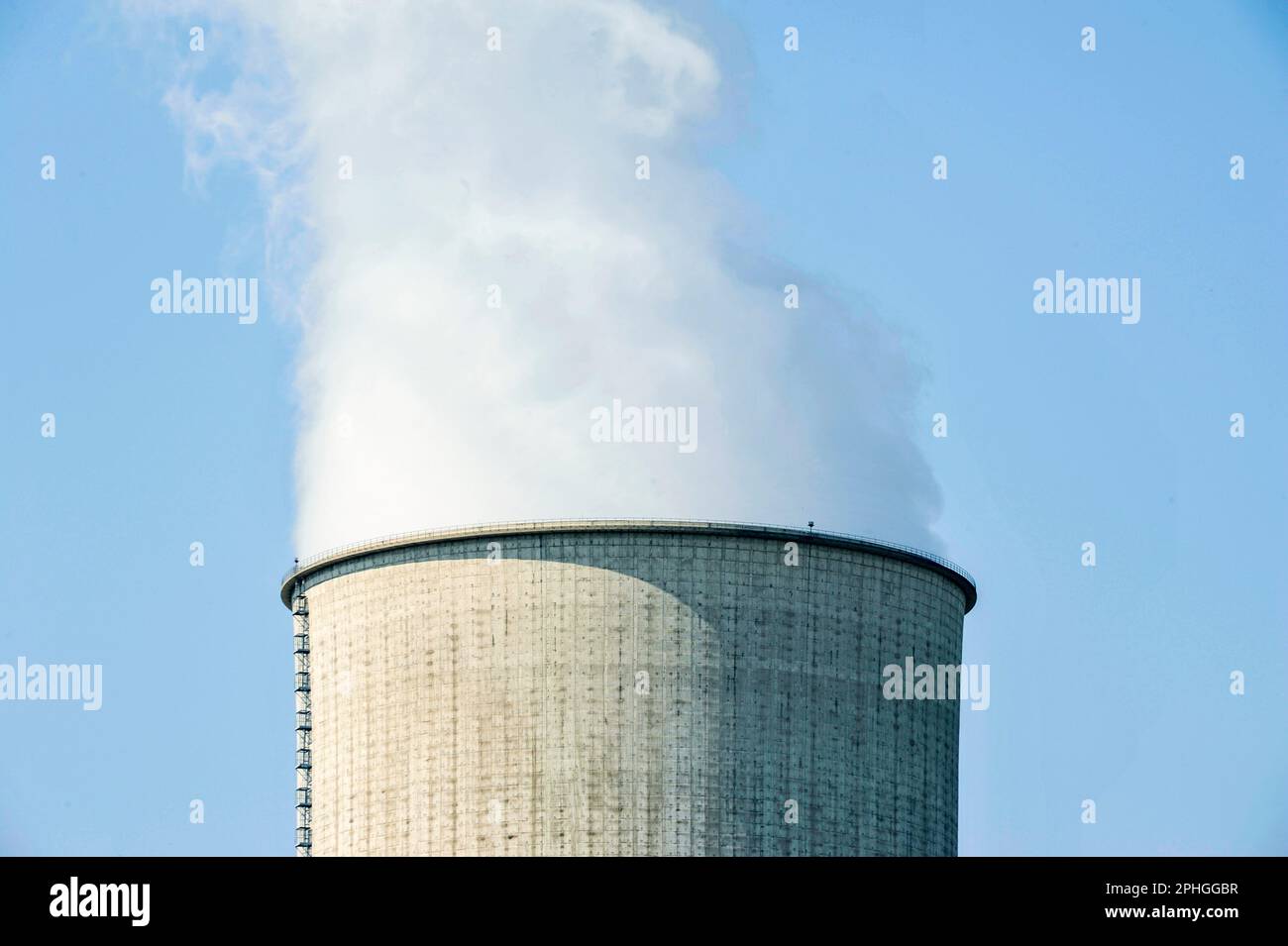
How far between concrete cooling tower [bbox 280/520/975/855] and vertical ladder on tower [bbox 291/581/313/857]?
2182 mm

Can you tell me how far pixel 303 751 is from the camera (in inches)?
2015

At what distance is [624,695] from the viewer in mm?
48562

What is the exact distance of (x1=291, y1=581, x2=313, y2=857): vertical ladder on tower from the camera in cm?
5100

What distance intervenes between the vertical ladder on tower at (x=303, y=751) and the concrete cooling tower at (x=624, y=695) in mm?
2182

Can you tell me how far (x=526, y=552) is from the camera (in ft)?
159

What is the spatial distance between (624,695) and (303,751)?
6609 mm

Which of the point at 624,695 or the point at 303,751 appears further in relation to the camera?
Result: the point at 303,751
